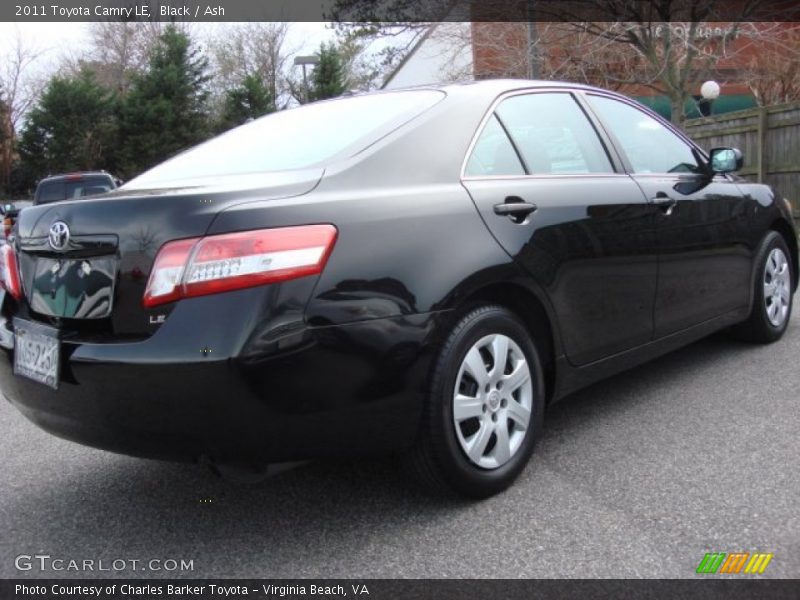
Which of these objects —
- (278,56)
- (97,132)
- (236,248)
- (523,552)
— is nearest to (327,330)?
(236,248)

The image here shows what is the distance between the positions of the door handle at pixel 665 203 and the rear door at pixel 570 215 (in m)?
0.11

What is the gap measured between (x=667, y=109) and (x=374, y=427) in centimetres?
2421

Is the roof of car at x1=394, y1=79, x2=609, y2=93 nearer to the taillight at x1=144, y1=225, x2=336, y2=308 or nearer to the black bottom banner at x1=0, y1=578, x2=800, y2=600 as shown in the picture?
the taillight at x1=144, y1=225, x2=336, y2=308

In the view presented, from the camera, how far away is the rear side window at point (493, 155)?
115 inches

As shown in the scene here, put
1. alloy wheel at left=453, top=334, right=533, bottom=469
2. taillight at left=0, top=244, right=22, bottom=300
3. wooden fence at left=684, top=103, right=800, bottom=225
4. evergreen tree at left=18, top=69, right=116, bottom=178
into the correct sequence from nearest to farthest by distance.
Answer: alloy wheel at left=453, top=334, right=533, bottom=469 → taillight at left=0, top=244, right=22, bottom=300 → wooden fence at left=684, top=103, right=800, bottom=225 → evergreen tree at left=18, top=69, right=116, bottom=178

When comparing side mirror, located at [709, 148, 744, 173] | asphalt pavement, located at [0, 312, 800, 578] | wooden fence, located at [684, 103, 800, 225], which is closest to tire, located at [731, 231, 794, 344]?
side mirror, located at [709, 148, 744, 173]

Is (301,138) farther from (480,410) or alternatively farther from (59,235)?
(480,410)

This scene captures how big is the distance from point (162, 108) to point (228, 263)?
36.3 meters

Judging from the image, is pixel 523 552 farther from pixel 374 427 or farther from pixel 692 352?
pixel 692 352

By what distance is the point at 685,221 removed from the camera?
3834 millimetres

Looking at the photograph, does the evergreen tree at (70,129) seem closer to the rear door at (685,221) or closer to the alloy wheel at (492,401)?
the rear door at (685,221)

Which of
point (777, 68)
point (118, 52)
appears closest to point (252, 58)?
point (118, 52)

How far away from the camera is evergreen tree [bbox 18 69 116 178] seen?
37.1 meters

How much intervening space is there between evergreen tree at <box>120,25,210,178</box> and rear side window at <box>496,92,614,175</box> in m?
34.7
